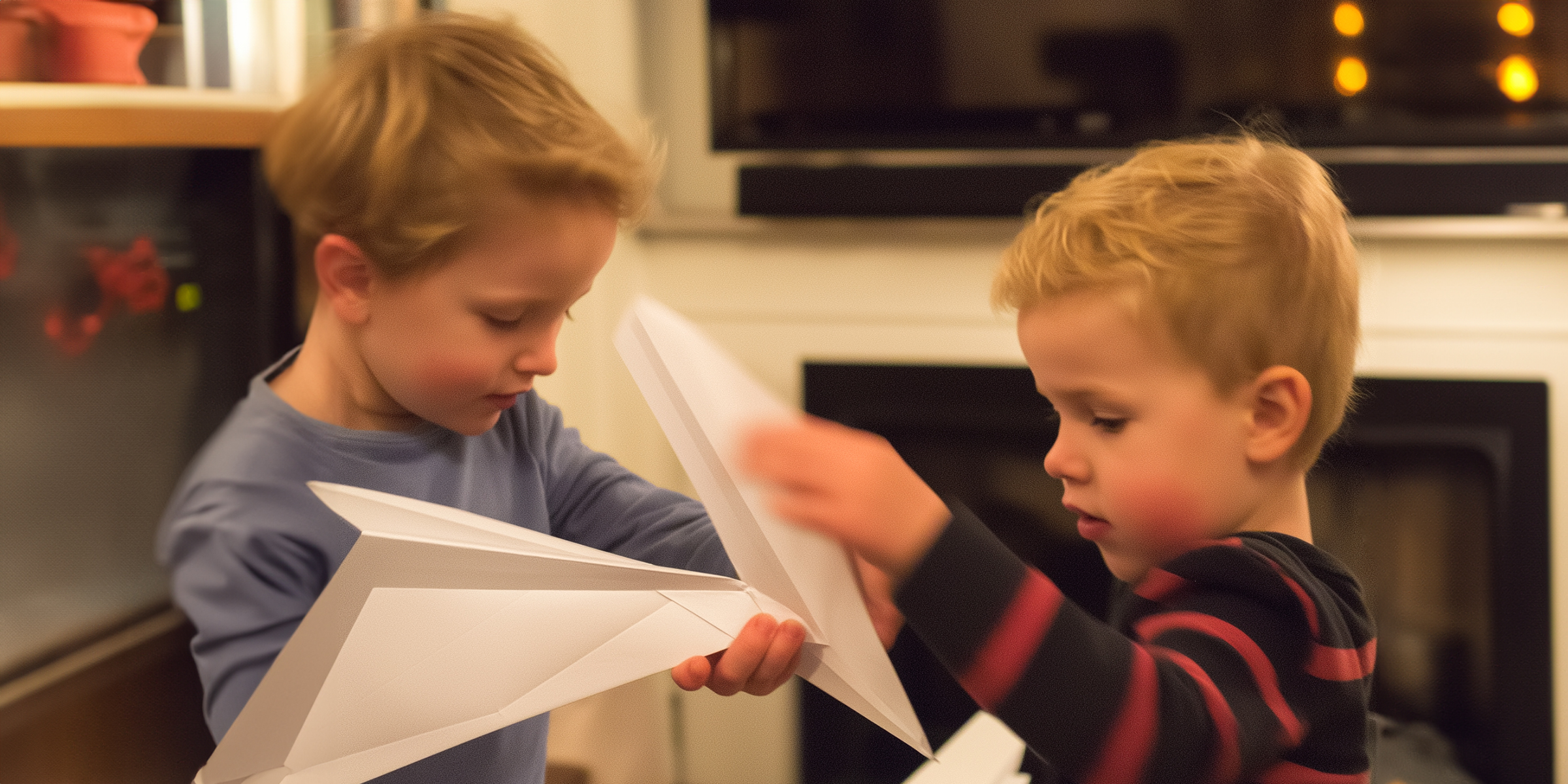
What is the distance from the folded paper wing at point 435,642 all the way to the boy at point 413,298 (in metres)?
0.05

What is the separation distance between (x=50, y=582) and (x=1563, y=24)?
1.39m

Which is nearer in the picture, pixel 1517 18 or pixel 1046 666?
pixel 1046 666

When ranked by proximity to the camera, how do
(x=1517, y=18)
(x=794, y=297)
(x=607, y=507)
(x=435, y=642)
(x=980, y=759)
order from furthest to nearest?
(x=794, y=297)
(x=1517, y=18)
(x=980, y=759)
(x=607, y=507)
(x=435, y=642)

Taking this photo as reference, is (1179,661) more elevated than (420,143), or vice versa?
(420,143)

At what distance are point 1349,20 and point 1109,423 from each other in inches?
37.9

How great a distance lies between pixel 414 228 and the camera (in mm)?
415

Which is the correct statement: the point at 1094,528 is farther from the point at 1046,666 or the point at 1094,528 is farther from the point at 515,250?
the point at 515,250

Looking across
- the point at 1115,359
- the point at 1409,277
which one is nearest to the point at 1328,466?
the point at 1409,277

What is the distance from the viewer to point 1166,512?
0.46 m

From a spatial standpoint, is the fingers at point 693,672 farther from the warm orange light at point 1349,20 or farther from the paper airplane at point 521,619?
the warm orange light at point 1349,20

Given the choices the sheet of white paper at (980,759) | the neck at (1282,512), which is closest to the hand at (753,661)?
Answer: the neck at (1282,512)

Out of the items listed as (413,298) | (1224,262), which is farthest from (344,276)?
(1224,262)

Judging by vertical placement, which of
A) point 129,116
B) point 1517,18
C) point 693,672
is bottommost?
point 693,672

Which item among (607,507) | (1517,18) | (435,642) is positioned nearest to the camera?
(435,642)
